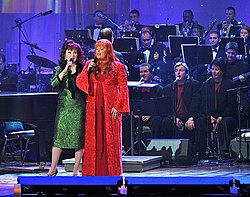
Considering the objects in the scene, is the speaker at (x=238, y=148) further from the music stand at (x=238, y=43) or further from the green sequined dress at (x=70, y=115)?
the green sequined dress at (x=70, y=115)

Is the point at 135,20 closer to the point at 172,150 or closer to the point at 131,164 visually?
the point at 172,150

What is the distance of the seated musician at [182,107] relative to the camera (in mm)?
10438

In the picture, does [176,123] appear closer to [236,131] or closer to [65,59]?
[236,131]

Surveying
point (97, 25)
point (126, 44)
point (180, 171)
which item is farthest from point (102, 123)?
point (97, 25)

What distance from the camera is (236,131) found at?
10.3 m

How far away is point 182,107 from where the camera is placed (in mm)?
10570

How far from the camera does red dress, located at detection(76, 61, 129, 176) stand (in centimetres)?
678

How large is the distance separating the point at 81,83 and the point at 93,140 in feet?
1.88

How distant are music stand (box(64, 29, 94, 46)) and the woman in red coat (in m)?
4.77

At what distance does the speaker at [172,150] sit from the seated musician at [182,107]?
0.52m

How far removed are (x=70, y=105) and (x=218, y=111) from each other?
12.6 ft

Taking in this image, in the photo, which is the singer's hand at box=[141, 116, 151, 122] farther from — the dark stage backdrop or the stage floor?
the dark stage backdrop

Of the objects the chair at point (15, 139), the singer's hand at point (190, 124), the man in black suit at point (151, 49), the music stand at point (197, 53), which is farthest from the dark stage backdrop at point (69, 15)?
the singer's hand at point (190, 124)

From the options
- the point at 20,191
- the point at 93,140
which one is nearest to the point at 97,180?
the point at 20,191
